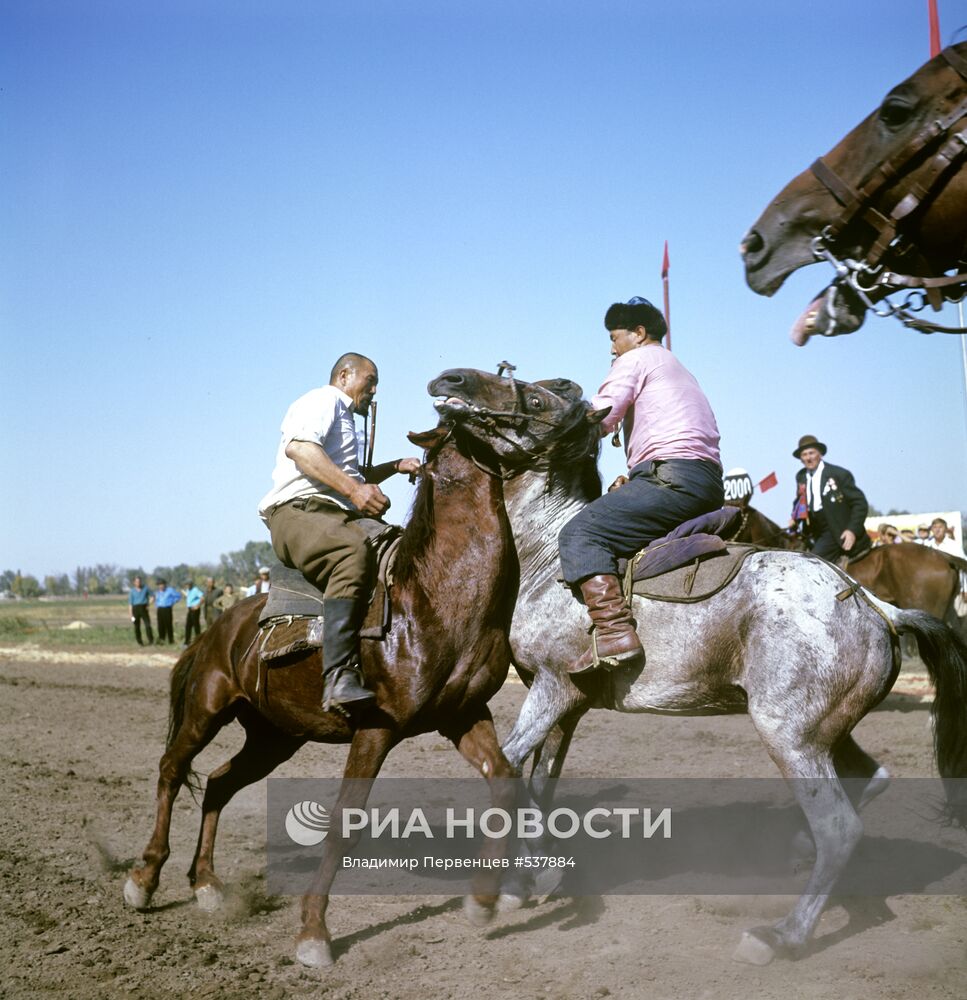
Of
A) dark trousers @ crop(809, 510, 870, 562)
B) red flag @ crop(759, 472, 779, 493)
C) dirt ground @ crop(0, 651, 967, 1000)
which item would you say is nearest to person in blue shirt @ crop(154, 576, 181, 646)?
red flag @ crop(759, 472, 779, 493)

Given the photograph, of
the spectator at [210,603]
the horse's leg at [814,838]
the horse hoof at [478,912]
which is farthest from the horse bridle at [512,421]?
the spectator at [210,603]

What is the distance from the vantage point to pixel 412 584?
4984mm

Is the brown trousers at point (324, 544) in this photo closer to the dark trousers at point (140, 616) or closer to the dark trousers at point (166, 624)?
the dark trousers at point (166, 624)

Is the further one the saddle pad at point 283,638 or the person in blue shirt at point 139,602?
the person in blue shirt at point 139,602

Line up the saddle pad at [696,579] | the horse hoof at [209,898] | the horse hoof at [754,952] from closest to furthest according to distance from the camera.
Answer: the horse hoof at [754,952] → the saddle pad at [696,579] → the horse hoof at [209,898]

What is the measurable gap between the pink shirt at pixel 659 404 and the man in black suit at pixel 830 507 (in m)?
6.94

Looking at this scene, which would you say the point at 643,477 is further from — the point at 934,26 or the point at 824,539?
the point at 824,539

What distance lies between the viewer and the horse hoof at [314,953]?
441 cm

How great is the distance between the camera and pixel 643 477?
5.61 meters

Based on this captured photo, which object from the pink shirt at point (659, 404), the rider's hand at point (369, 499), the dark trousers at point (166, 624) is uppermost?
the pink shirt at point (659, 404)

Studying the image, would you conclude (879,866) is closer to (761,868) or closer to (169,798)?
(761,868)

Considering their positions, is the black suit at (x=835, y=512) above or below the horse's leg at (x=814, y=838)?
above

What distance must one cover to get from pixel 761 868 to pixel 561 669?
1873mm

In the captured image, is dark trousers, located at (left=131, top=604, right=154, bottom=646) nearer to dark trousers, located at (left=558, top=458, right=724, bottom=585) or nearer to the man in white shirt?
the man in white shirt
